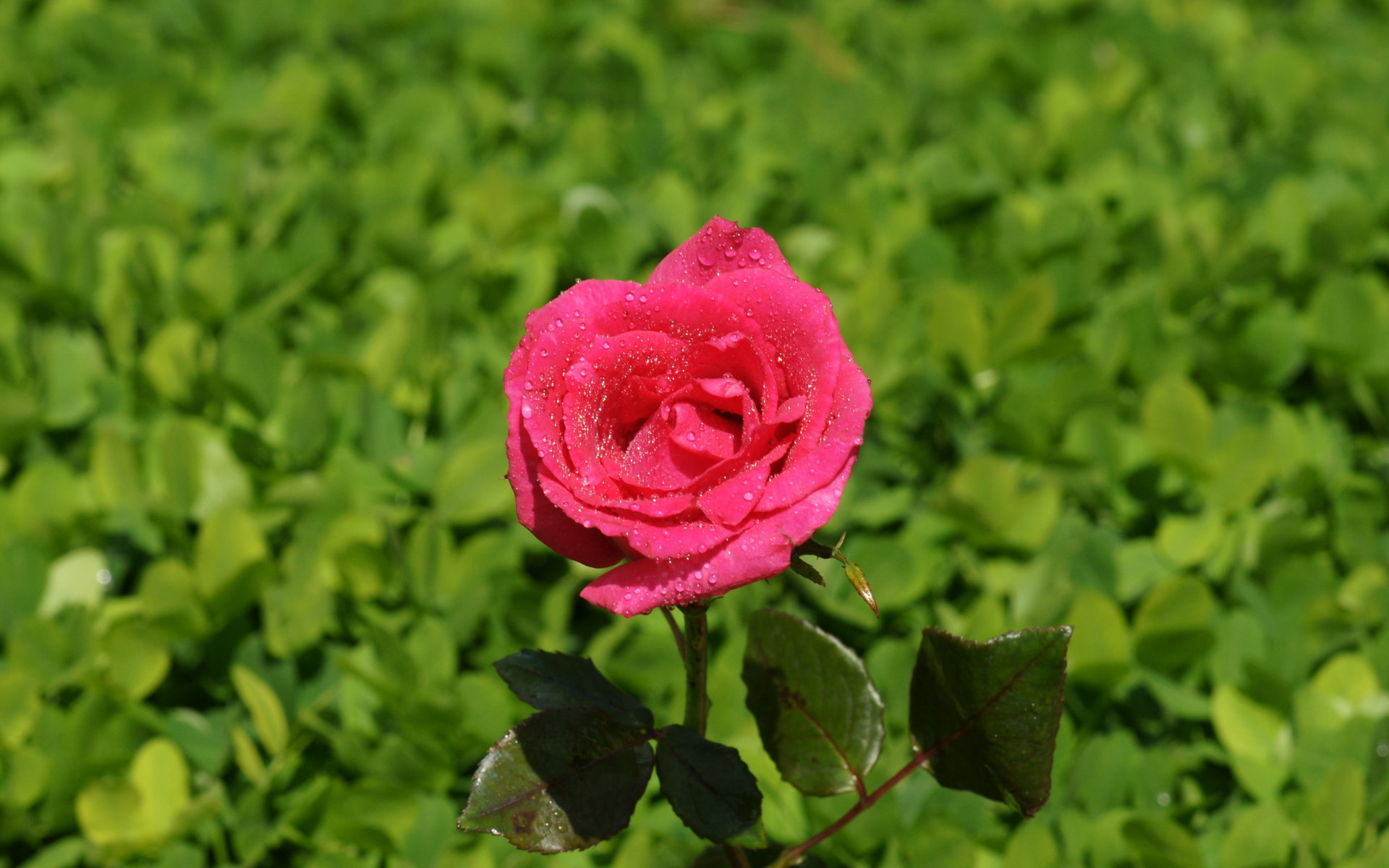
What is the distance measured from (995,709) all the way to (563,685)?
0.28m

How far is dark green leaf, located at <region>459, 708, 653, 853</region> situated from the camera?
0.77 meters

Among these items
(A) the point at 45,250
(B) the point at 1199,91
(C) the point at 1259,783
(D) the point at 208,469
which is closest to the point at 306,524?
(D) the point at 208,469

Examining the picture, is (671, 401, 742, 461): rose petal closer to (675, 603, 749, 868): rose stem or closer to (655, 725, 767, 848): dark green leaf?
(675, 603, 749, 868): rose stem

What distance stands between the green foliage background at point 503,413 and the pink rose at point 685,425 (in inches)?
18.6

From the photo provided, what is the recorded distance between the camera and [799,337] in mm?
736

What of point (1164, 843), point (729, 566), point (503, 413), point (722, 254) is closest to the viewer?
point (729, 566)

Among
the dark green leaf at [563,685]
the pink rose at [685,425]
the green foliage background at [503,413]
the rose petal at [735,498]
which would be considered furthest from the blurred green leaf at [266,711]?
the rose petal at [735,498]

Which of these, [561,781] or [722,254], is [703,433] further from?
[561,781]

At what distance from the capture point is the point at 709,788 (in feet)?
2.64

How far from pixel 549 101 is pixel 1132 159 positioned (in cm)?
95

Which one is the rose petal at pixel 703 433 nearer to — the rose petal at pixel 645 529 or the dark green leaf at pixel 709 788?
the rose petal at pixel 645 529

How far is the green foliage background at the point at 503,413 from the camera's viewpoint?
121 cm

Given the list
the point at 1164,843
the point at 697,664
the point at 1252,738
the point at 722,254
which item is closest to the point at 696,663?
the point at 697,664

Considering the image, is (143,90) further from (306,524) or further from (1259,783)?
(1259,783)
